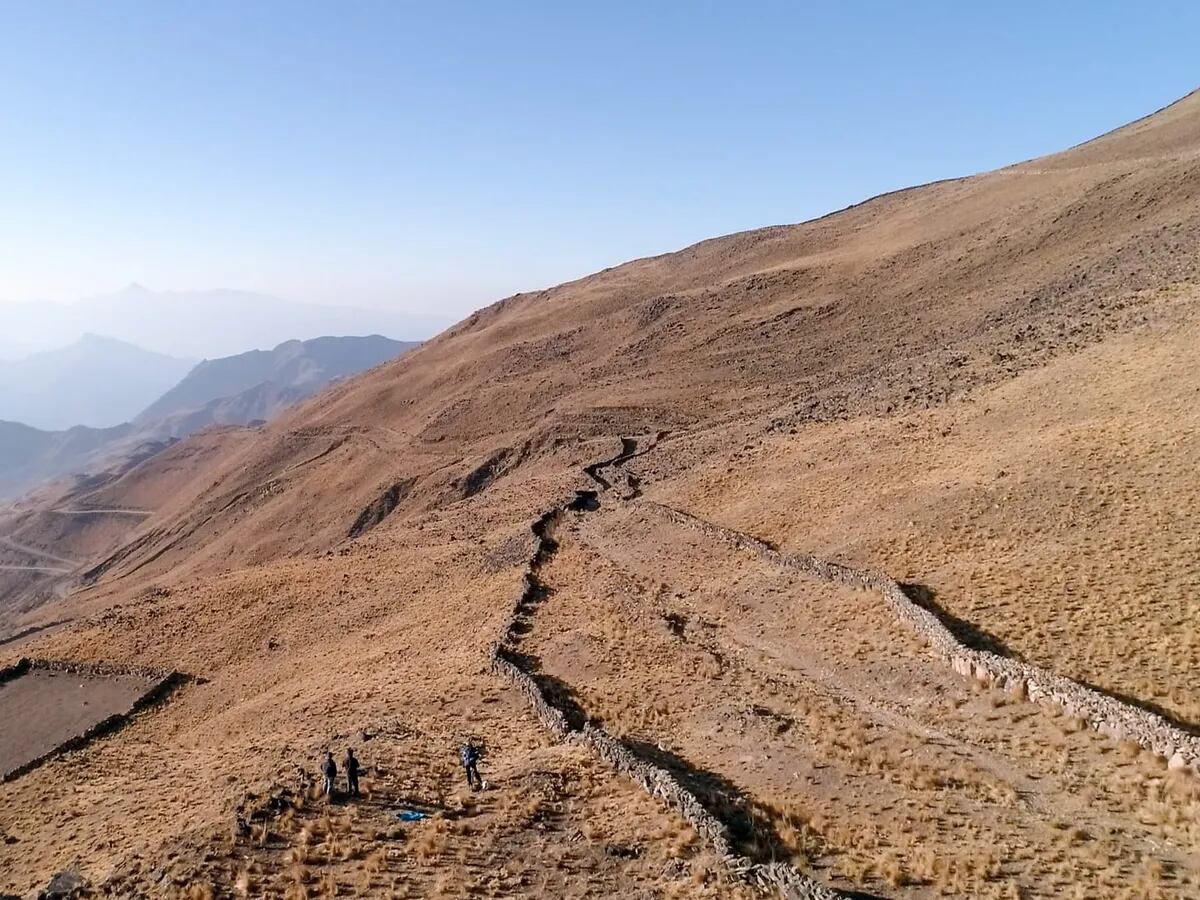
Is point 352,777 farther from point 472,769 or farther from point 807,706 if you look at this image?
point 807,706

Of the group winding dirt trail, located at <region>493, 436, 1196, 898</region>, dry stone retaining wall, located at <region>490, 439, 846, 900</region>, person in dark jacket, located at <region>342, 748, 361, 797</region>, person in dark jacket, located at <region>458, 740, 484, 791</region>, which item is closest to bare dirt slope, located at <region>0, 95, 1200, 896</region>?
winding dirt trail, located at <region>493, 436, 1196, 898</region>

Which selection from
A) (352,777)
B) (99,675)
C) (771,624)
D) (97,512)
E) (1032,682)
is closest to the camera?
(352,777)

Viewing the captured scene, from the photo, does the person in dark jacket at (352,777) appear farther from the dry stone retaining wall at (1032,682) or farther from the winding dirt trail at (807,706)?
the dry stone retaining wall at (1032,682)

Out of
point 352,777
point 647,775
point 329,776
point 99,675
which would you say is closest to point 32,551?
point 99,675

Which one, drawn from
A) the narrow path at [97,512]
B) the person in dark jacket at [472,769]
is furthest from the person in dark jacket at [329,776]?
the narrow path at [97,512]

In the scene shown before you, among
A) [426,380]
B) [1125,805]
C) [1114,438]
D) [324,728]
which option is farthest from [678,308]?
[1125,805]
